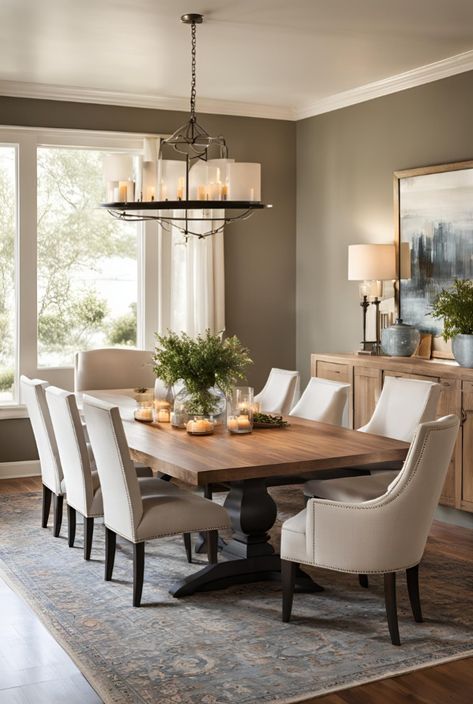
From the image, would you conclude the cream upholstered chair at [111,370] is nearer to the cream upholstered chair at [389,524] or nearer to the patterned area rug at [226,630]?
the patterned area rug at [226,630]

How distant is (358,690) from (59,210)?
4.77 meters

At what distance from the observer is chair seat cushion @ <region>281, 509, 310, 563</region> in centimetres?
381

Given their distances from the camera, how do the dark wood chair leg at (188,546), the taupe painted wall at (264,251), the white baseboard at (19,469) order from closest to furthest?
the dark wood chair leg at (188,546)
the white baseboard at (19,469)
the taupe painted wall at (264,251)

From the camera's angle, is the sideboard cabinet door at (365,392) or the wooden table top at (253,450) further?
the sideboard cabinet door at (365,392)

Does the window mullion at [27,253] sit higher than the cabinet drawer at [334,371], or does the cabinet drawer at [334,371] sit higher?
the window mullion at [27,253]

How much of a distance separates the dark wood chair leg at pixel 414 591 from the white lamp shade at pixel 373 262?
284 cm

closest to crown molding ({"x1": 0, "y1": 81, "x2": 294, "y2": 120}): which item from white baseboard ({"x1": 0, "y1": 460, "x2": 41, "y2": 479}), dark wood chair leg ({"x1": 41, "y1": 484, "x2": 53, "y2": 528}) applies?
white baseboard ({"x1": 0, "y1": 460, "x2": 41, "y2": 479})

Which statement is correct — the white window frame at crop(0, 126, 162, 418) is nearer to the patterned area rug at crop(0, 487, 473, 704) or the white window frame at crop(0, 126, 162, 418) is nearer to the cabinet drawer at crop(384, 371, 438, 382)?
the patterned area rug at crop(0, 487, 473, 704)

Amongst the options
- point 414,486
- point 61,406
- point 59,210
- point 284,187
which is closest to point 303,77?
point 284,187

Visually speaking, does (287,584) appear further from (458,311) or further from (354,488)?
(458,311)

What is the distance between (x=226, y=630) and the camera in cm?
388

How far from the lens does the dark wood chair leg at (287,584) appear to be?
389 cm

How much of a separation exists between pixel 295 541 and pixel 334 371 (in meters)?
2.79

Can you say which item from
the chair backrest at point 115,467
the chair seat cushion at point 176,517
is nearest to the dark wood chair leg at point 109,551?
the chair backrest at point 115,467
